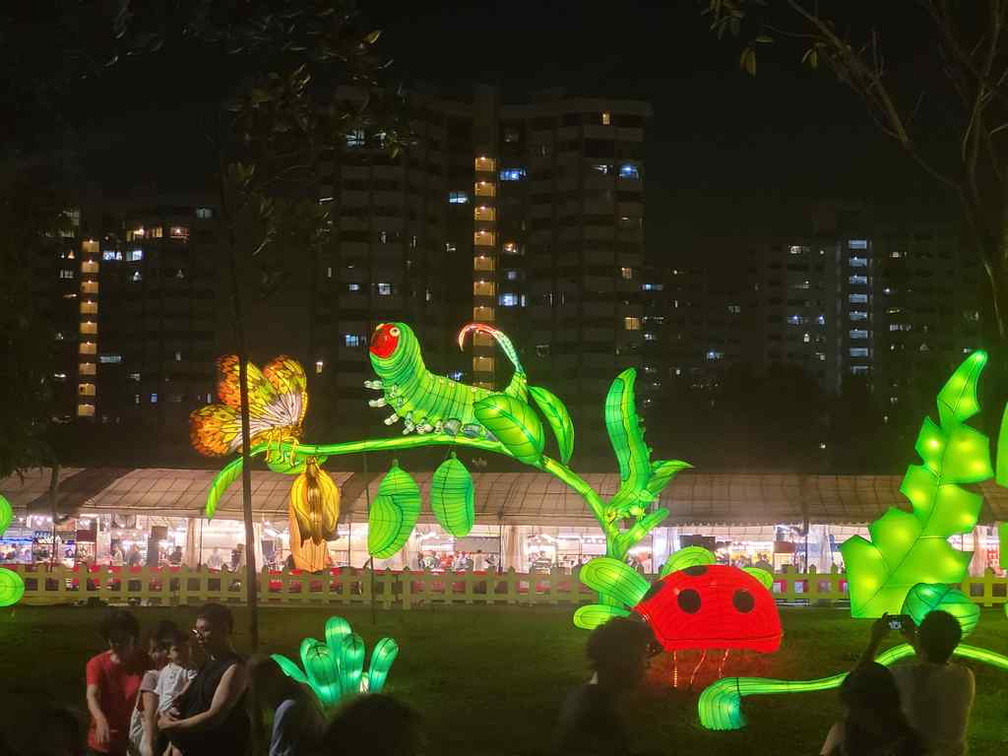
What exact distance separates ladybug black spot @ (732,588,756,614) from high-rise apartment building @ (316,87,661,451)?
59498 mm

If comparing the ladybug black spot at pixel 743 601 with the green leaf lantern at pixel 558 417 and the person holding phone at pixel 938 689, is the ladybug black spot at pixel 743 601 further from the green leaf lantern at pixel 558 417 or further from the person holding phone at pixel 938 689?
the person holding phone at pixel 938 689

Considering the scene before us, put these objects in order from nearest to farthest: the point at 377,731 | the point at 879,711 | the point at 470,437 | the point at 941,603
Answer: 1. the point at 377,731
2. the point at 879,711
3. the point at 941,603
4. the point at 470,437

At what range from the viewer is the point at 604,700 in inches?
188

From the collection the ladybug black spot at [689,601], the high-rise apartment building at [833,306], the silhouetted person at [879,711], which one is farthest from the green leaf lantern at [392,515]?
the high-rise apartment building at [833,306]

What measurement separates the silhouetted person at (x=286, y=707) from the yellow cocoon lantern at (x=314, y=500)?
1738 centimetres

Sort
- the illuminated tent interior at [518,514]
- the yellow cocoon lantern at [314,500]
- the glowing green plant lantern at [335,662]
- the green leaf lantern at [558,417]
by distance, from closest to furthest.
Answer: the glowing green plant lantern at [335,662]
the green leaf lantern at [558,417]
the yellow cocoon lantern at [314,500]
the illuminated tent interior at [518,514]

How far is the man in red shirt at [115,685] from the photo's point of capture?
7.00m

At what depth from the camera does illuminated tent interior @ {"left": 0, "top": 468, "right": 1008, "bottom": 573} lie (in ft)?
92.7

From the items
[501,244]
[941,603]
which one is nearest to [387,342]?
[941,603]

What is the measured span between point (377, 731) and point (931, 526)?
9395 millimetres

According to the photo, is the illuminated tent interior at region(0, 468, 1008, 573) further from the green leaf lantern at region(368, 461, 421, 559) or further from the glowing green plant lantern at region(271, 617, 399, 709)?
the glowing green plant lantern at region(271, 617, 399, 709)

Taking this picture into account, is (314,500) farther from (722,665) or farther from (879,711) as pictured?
(879,711)

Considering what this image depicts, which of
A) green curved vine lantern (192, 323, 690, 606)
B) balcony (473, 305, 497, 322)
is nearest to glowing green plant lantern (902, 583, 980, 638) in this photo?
green curved vine lantern (192, 323, 690, 606)

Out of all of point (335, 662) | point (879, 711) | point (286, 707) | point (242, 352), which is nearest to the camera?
point (879, 711)
